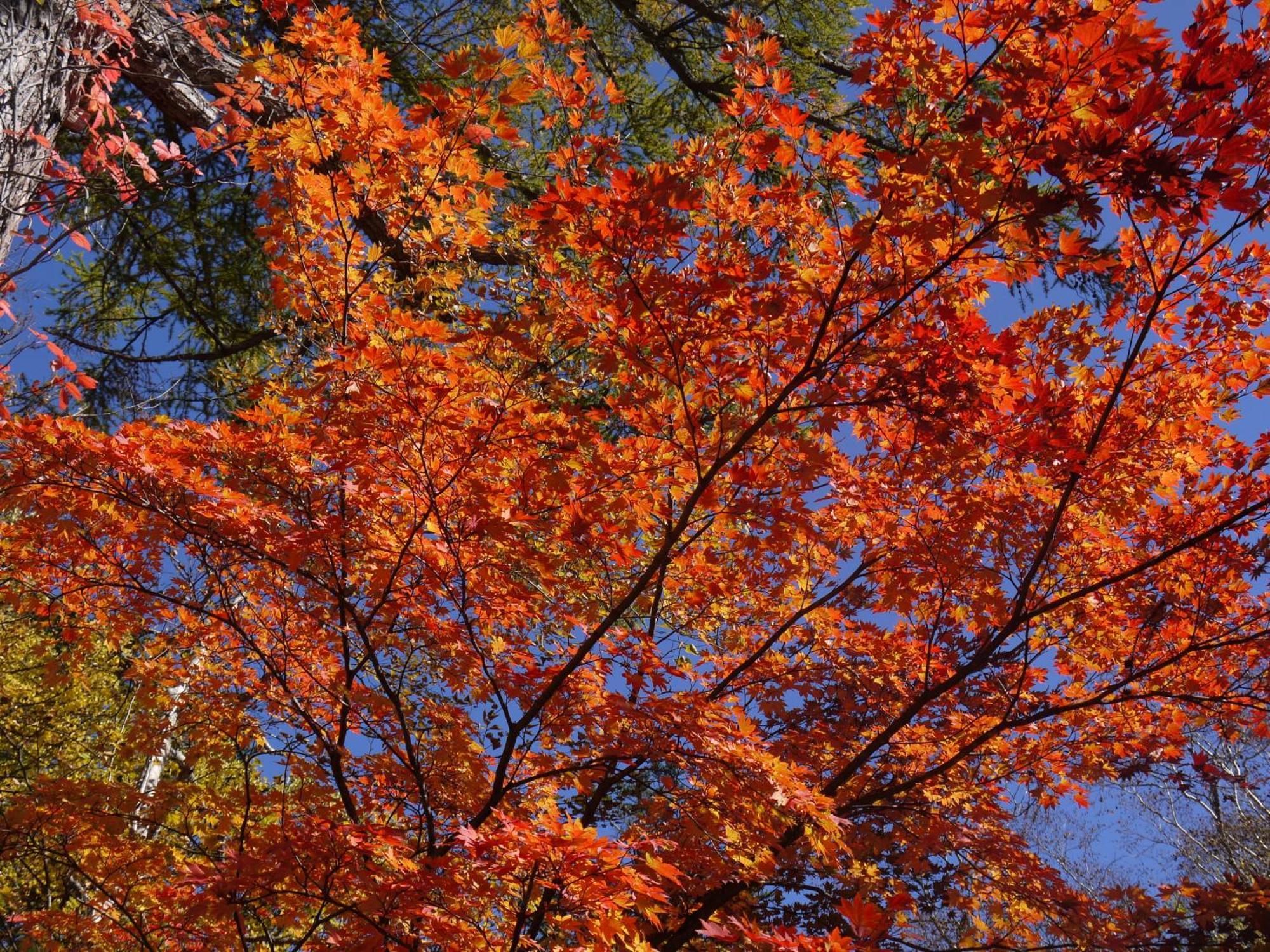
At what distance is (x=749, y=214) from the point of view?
4195 mm

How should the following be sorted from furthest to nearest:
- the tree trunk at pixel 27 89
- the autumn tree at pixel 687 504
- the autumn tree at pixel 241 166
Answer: the autumn tree at pixel 241 166 → the tree trunk at pixel 27 89 → the autumn tree at pixel 687 504

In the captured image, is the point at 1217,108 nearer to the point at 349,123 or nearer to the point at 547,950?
the point at 349,123

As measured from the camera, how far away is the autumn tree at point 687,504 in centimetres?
306

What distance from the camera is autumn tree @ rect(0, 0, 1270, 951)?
3.06 metres

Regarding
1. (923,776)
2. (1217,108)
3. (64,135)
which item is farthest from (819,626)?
(64,135)

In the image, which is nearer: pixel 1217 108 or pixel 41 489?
pixel 1217 108

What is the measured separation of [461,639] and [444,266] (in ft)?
7.55

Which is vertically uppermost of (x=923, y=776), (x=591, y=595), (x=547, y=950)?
(x=591, y=595)

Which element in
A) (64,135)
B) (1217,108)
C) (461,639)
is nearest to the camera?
(1217,108)

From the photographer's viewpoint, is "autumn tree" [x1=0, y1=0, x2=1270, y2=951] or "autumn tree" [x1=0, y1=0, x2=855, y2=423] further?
"autumn tree" [x1=0, y1=0, x2=855, y2=423]

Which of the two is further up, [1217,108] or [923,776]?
[1217,108]

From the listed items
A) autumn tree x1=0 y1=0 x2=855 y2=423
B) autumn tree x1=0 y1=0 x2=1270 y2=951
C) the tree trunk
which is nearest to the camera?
autumn tree x1=0 y1=0 x2=1270 y2=951

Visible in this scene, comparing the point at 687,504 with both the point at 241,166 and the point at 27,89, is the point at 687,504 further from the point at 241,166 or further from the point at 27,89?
the point at 241,166

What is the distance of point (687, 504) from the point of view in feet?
10.8
